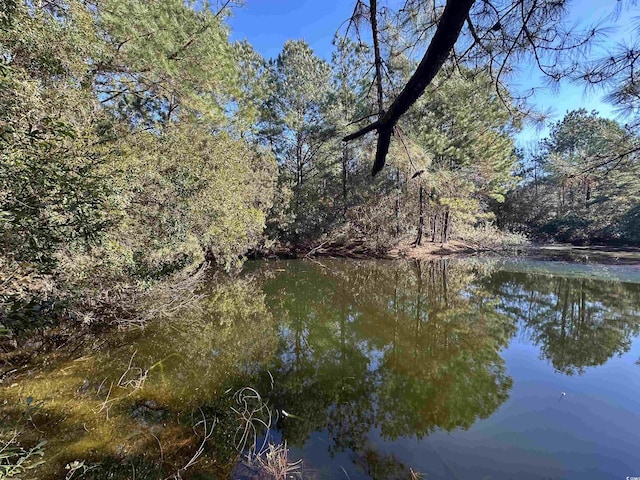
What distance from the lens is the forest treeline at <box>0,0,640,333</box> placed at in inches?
94.2

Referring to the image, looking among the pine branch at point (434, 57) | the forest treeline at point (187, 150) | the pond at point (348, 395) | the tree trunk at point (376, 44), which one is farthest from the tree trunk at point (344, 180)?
the pine branch at point (434, 57)

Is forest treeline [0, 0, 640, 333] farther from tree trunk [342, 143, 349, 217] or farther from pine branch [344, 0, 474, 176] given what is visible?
pine branch [344, 0, 474, 176]

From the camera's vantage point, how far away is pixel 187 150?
620 centimetres

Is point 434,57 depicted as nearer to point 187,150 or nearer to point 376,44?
point 376,44

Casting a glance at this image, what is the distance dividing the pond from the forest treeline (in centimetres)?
99

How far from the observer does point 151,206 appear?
5332 mm

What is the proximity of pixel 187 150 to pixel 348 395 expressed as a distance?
5.23 metres

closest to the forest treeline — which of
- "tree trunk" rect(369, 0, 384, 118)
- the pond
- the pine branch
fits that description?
"tree trunk" rect(369, 0, 384, 118)

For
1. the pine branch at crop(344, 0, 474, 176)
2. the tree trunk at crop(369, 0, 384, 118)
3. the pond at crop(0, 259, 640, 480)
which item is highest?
the tree trunk at crop(369, 0, 384, 118)

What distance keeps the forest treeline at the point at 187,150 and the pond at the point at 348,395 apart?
0.99m

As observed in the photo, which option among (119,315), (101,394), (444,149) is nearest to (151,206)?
(119,315)

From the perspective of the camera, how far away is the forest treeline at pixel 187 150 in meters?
2.39

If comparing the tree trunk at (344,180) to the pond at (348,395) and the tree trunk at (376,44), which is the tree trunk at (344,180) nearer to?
the pond at (348,395)

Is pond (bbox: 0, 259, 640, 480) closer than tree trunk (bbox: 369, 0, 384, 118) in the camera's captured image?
No
